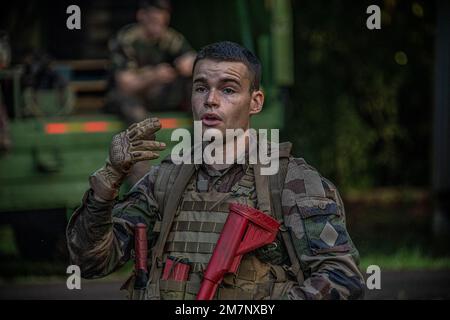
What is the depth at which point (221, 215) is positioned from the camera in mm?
3391

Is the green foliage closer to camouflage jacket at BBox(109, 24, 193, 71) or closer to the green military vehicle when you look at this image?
the green military vehicle

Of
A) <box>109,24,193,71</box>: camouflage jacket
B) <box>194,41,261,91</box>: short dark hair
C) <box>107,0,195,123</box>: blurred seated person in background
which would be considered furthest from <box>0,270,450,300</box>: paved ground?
<box>194,41,261,91</box>: short dark hair

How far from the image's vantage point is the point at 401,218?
10.0 meters

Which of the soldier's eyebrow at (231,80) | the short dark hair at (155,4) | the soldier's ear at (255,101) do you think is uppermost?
the short dark hair at (155,4)

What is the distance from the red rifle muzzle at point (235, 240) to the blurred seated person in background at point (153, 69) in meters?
4.55

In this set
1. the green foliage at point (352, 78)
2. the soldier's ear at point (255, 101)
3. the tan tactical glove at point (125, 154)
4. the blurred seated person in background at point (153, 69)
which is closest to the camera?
the tan tactical glove at point (125, 154)

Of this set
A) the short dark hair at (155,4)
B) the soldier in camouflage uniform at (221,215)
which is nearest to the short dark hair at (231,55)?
the soldier in camouflage uniform at (221,215)

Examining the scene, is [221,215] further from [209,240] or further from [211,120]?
[211,120]

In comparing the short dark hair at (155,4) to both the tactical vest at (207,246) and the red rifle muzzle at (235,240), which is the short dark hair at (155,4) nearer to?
the tactical vest at (207,246)

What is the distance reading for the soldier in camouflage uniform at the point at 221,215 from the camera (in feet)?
10.6

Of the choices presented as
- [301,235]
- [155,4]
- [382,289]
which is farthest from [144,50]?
[301,235]

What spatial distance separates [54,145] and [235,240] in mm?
4469

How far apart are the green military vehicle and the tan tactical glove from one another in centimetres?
383

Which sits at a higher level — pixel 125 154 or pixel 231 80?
pixel 231 80
